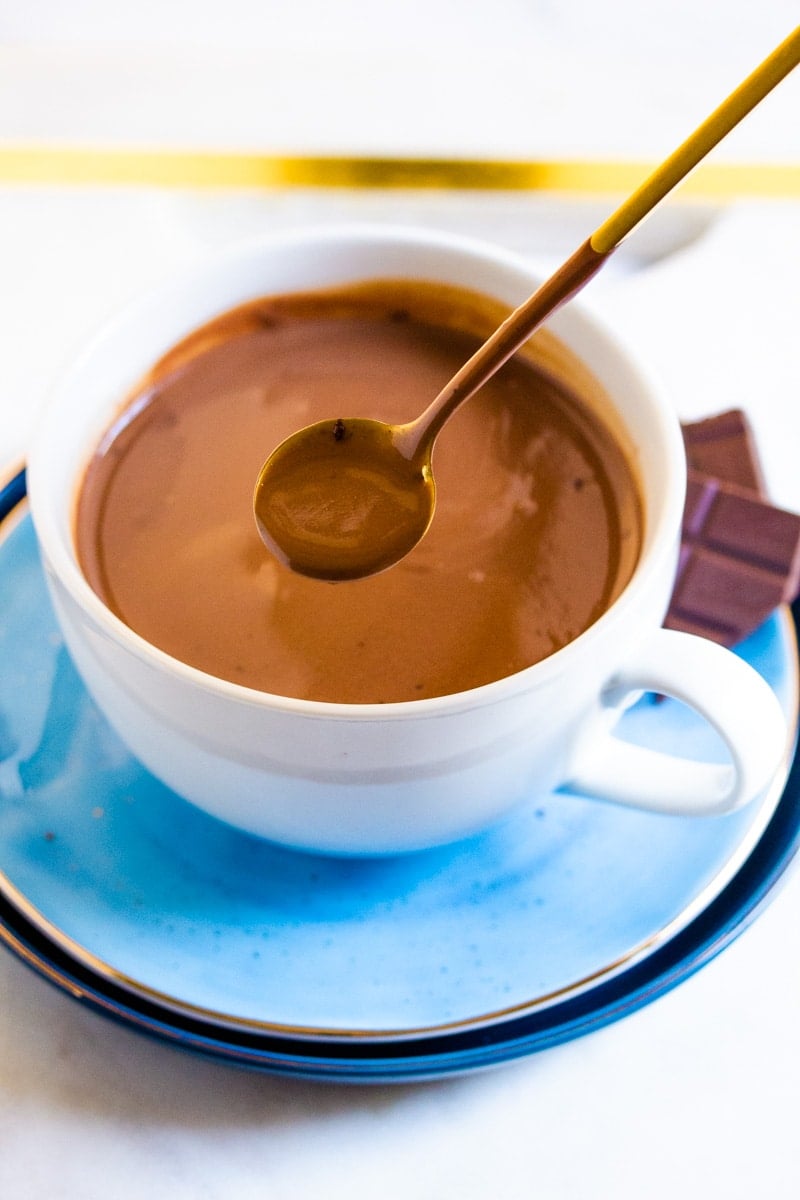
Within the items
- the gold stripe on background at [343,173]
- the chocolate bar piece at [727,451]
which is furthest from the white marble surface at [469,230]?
the chocolate bar piece at [727,451]

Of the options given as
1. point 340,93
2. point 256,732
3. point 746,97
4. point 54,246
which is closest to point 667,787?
point 256,732

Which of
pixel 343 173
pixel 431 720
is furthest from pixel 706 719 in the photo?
pixel 343 173

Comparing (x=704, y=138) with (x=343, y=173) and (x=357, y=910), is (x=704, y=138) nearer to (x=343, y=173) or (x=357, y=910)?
(x=357, y=910)

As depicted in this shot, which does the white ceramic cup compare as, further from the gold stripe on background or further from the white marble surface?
the gold stripe on background

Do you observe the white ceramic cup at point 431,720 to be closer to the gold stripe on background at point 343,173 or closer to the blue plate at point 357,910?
the blue plate at point 357,910

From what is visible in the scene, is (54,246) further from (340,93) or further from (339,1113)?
(339,1113)
